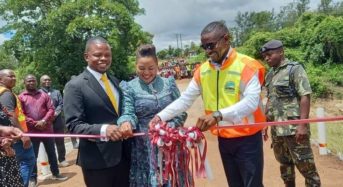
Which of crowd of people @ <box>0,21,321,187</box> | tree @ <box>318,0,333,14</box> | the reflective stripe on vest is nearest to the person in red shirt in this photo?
crowd of people @ <box>0,21,321,187</box>

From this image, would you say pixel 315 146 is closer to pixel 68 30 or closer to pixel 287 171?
pixel 287 171

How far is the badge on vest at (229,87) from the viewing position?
296 centimetres

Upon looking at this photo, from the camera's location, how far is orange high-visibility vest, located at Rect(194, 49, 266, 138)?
9.66 ft

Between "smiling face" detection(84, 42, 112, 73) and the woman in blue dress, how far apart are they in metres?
0.27

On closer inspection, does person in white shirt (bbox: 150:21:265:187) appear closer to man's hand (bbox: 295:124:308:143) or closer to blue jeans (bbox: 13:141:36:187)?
man's hand (bbox: 295:124:308:143)

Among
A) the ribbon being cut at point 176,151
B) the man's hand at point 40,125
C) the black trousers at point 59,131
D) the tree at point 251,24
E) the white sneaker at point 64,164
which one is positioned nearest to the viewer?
the ribbon being cut at point 176,151

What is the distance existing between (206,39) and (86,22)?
19686 millimetres

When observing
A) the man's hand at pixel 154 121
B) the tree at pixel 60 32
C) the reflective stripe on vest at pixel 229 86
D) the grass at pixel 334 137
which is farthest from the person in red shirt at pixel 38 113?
the tree at pixel 60 32

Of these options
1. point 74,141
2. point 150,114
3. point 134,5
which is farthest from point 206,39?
point 134,5

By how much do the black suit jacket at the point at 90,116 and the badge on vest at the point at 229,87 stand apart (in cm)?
98

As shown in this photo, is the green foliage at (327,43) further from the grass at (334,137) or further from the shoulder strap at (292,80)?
the shoulder strap at (292,80)

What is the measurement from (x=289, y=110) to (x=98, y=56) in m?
2.38

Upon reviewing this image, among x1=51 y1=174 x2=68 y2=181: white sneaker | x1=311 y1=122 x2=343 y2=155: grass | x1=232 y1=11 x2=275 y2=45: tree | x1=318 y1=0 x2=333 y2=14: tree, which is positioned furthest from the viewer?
x1=232 y1=11 x2=275 y2=45: tree

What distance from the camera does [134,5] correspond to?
27500mm
